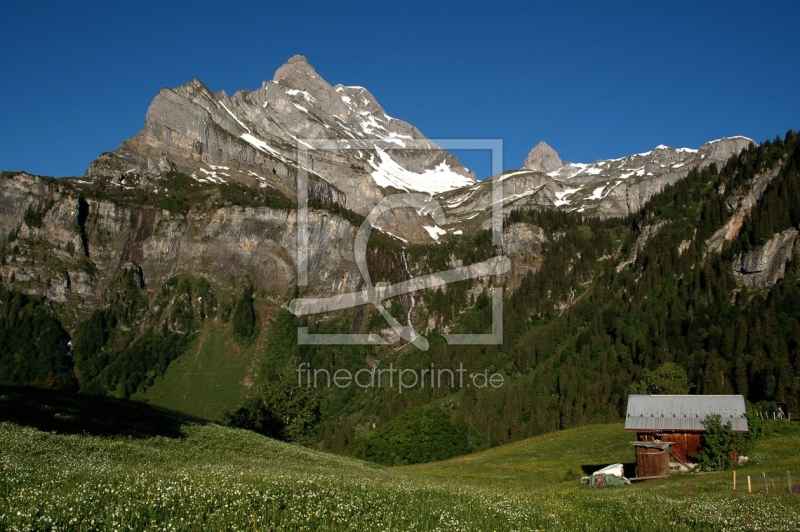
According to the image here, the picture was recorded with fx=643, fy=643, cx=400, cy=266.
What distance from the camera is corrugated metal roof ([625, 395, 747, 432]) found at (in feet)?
183

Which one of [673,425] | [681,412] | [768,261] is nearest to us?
[673,425]

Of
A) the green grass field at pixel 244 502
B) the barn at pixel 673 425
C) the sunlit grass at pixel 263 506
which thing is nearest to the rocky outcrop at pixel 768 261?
the barn at pixel 673 425

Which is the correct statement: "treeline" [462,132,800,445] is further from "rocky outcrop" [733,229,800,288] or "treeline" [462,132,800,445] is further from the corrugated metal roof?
the corrugated metal roof

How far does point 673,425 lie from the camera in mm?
56688

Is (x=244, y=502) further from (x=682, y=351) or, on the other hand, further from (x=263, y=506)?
(x=682, y=351)

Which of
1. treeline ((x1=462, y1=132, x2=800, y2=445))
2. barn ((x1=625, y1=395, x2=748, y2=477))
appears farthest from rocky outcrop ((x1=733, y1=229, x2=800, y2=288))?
barn ((x1=625, y1=395, x2=748, y2=477))

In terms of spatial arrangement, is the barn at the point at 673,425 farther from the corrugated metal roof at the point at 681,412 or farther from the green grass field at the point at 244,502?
the green grass field at the point at 244,502

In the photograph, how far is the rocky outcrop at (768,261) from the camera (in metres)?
171

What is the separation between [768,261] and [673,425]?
140963mm

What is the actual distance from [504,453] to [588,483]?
37745 millimetres

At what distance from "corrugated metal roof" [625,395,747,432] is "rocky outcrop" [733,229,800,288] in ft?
422

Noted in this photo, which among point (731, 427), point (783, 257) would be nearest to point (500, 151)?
point (731, 427)

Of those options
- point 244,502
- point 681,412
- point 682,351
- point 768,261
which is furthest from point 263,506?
point 768,261

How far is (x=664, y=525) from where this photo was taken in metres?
16.9
